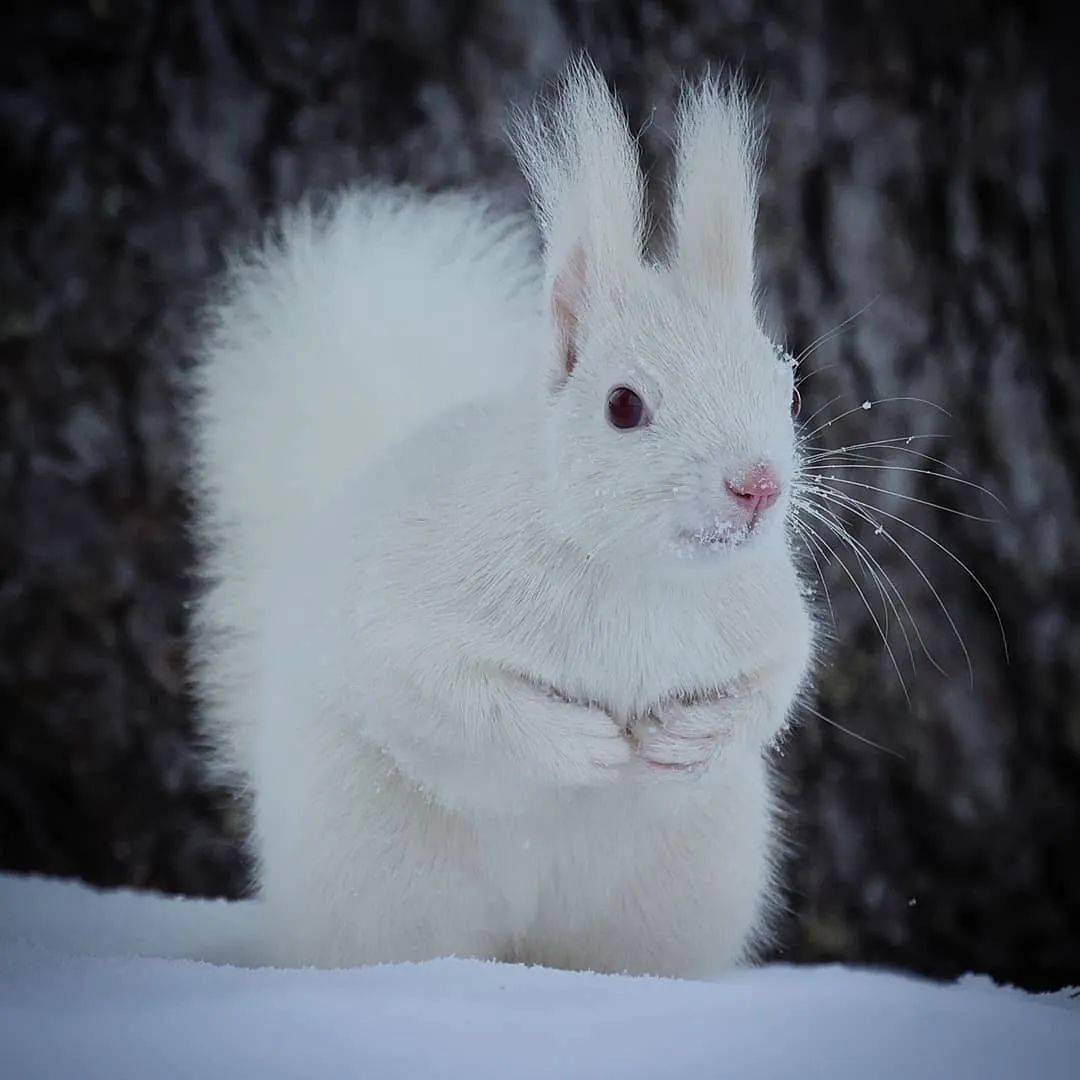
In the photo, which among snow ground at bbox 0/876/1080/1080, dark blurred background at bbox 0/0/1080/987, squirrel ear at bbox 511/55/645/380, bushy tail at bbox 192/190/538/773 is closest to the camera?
snow ground at bbox 0/876/1080/1080

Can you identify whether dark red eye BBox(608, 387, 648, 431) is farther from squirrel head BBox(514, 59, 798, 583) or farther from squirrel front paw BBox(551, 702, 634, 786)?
squirrel front paw BBox(551, 702, 634, 786)

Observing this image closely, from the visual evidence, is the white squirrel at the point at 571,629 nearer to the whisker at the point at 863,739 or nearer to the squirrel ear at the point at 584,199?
the squirrel ear at the point at 584,199

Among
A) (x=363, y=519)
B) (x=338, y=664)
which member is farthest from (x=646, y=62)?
(x=338, y=664)

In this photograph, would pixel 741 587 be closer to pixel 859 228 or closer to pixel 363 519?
pixel 363 519

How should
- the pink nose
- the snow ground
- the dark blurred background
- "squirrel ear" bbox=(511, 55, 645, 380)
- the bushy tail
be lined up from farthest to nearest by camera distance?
1. the dark blurred background
2. the bushy tail
3. "squirrel ear" bbox=(511, 55, 645, 380)
4. the pink nose
5. the snow ground

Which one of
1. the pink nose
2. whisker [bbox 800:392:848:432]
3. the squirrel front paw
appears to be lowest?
the squirrel front paw

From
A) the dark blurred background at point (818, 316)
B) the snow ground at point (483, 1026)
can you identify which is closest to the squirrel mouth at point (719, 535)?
the snow ground at point (483, 1026)

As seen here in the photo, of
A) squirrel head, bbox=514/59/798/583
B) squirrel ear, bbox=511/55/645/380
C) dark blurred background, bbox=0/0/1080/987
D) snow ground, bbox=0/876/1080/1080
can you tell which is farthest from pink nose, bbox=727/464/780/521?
dark blurred background, bbox=0/0/1080/987
